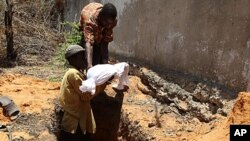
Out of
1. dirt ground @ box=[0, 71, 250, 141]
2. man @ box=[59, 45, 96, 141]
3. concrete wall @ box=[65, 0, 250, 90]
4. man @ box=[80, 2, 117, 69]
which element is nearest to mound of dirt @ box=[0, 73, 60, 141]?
dirt ground @ box=[0, 71, 250, 141]

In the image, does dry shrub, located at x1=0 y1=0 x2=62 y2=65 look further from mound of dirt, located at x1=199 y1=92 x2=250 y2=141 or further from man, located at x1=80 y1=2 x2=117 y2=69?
mound of dirt, located at x1=199 y1=92 x2=250 y2=141

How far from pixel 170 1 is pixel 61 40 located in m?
4.40

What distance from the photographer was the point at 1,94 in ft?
21.0

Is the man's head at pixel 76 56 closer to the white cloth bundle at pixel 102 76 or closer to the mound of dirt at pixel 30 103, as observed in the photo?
the white cloth bundle at pixel 102 76

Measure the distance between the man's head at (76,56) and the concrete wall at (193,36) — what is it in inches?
63.8

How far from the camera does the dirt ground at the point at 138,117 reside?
4.53 m

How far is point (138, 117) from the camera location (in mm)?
5797

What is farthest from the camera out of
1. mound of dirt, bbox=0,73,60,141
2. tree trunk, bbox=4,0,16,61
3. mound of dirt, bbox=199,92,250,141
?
tree trunk, bbox=4,0,16,61

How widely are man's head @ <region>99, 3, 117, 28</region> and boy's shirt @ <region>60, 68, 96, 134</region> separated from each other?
2.61ft

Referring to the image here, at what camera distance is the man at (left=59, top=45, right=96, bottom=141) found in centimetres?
493

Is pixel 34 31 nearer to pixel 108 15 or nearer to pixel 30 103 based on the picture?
pixel 30 103

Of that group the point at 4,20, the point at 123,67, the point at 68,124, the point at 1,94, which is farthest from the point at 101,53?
the point at 4,20

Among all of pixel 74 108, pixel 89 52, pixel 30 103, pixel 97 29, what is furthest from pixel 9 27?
pixel 74 108

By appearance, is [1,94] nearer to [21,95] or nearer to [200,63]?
[21,95]
